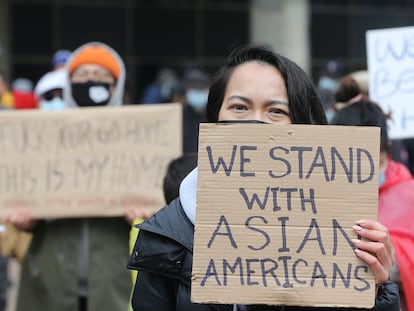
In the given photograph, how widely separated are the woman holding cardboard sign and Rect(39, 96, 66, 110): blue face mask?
3325mm

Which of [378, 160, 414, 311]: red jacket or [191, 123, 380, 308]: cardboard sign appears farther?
[378, 160, 414, 311]: red jacket

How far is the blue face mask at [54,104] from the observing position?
546 centimetres

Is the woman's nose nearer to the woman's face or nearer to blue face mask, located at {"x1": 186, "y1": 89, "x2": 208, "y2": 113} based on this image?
the woman's face

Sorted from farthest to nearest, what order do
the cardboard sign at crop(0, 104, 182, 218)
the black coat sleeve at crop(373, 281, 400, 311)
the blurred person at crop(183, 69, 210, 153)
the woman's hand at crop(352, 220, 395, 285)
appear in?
the blurred person at crop(183, 69, 210, 153), the cardboard sign at crop(0, 104, 182, 218), the black coat sleeve at crop(373, 281, 400, 311), the woman's hand at crop(352, 220, 395, 285)

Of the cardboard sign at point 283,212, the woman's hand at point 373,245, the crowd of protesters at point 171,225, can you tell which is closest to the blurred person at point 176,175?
the crowd of protesters at point 171,225

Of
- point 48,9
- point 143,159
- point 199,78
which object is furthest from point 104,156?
point 48,9

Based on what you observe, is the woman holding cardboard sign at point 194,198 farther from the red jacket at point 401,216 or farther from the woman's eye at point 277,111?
the red jacket at point 401,216

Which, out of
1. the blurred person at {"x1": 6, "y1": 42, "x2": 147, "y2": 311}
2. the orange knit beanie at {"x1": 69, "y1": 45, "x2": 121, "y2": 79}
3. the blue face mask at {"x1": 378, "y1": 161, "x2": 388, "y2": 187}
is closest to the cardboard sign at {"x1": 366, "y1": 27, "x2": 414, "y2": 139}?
the blue face mask at {"x1": 378, "y1": 161, "x2": 388, "y2": 187}

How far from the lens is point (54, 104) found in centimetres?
553

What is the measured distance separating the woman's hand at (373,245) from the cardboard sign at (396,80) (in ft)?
7.98

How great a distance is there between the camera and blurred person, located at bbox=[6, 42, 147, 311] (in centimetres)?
371

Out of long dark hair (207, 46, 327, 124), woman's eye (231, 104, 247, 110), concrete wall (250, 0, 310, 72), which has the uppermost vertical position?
concrete wall (250, 0, 310, 72)

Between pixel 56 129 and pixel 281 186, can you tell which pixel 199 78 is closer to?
pixel 56 129

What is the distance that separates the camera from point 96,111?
3.91 metres
